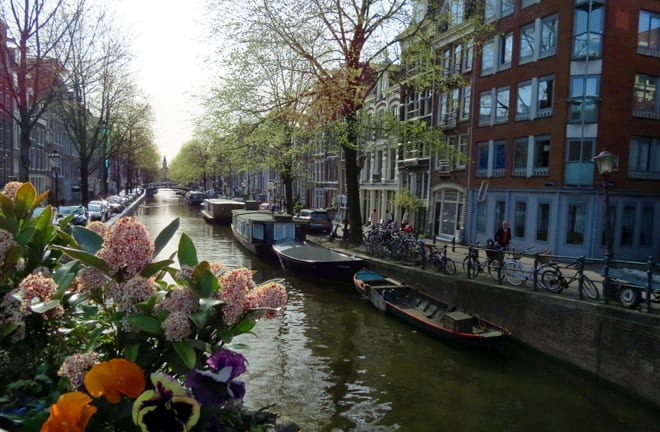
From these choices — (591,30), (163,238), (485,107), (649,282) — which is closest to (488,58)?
(485,107)

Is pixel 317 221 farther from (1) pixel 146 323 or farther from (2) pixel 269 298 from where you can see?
(1) pixel 146 323

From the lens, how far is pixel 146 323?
2635mm

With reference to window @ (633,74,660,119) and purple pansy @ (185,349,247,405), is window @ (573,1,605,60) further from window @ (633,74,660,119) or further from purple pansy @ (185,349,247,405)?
purple pansy @ (185,349,247,405)

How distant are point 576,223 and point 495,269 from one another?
9443 millimetres

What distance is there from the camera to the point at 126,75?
1174 inches

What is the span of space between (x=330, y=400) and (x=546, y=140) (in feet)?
56.2

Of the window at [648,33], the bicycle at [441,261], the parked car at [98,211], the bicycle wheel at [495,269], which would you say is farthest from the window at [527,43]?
the parked car at [98,211]

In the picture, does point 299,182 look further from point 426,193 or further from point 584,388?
point 584,388

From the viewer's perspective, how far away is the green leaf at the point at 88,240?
2963mm

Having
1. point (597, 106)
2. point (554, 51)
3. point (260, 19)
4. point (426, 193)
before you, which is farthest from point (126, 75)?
point (597, 106)

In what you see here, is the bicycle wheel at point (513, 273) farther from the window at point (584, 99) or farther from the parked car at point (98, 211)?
the parked car at point (98, 211)

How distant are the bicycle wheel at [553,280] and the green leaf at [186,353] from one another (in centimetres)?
1110

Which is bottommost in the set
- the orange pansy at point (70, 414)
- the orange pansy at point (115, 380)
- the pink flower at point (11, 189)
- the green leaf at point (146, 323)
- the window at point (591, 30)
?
the orange pansy at point (70, 414)

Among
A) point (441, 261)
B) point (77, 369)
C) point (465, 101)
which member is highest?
point (465, 101)
